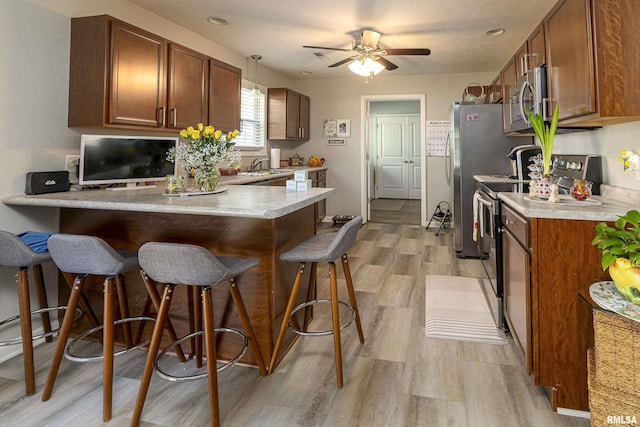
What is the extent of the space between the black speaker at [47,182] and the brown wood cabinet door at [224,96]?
144 centimetres

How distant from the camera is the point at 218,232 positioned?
2.02 metres

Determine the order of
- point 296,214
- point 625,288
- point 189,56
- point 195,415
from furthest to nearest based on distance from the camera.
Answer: point 189,56, point 296,214, point 195,415, point 625,288

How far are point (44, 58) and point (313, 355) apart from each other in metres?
2.47

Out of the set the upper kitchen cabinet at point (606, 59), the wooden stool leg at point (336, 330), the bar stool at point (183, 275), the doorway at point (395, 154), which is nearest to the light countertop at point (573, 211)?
the upper kitchen cabinet at point (606, 59)

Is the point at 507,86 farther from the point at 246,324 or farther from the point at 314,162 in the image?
the point at 246,324

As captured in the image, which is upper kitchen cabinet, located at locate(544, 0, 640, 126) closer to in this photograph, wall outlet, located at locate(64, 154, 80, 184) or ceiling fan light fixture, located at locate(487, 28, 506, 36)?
ceiling fan light fixture, located at locate(487, 28, 506, 36)

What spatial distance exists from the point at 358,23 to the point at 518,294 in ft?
9.61

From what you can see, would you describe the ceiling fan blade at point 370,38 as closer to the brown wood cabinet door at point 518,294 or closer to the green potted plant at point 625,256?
the brown wood cabinet door at point 518,294

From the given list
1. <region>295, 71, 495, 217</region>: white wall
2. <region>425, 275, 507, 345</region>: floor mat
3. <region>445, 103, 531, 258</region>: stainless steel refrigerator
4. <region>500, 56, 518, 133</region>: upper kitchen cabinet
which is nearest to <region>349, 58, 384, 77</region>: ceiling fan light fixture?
<region>445, 103, 531, 258</region>: stainless steel refrigerator

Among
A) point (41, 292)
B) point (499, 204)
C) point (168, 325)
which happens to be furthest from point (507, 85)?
point (41, 292)

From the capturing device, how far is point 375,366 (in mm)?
2059

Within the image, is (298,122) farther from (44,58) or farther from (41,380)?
(41,380)

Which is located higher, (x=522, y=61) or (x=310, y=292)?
(x=522, y=61)

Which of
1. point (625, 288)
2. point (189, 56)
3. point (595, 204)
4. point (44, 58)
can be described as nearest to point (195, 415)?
point (625, 288)
